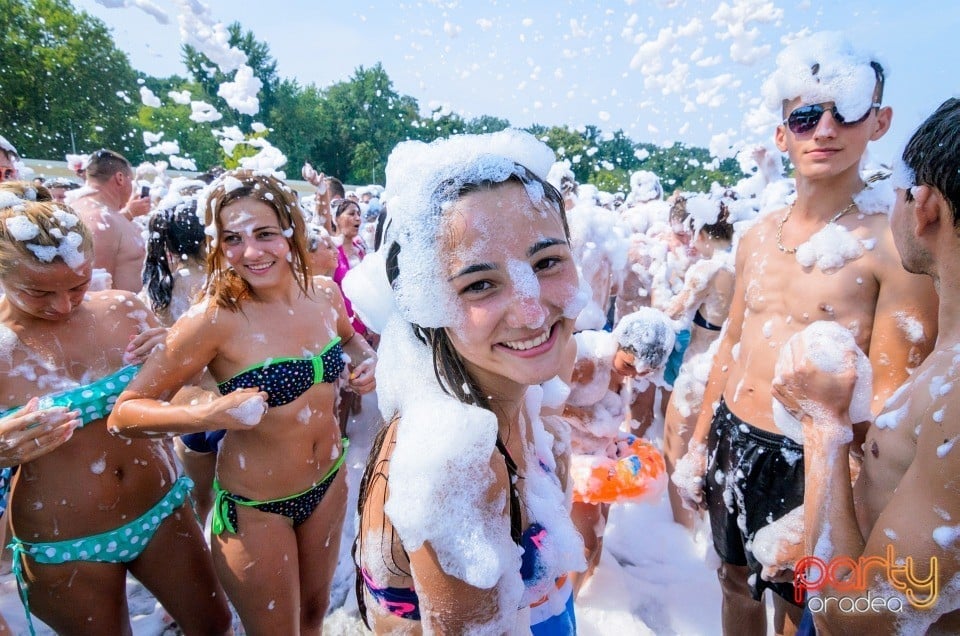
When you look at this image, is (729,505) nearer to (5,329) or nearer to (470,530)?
(470,530)

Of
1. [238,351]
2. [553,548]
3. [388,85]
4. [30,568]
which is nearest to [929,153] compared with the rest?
[553,548]

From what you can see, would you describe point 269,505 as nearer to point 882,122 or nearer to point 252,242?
point 252,242

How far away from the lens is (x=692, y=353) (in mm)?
4184

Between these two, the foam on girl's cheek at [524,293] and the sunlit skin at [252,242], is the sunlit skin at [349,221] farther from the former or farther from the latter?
the foam on girl's cheek at [524,293]

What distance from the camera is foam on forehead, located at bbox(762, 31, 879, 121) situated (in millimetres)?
2008

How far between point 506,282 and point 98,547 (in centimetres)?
207

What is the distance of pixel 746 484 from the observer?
6.98 feet

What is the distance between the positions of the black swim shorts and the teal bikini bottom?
100 inches

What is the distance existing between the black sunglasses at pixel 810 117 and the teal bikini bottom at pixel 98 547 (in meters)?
3.22

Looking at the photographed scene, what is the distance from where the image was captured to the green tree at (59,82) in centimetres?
2492

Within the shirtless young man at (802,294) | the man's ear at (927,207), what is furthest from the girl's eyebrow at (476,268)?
the shirtless young man at (802,294)

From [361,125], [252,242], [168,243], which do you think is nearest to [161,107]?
[361,125]

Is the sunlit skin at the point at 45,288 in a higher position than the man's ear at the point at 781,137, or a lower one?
lower

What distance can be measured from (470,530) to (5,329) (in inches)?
82.2
